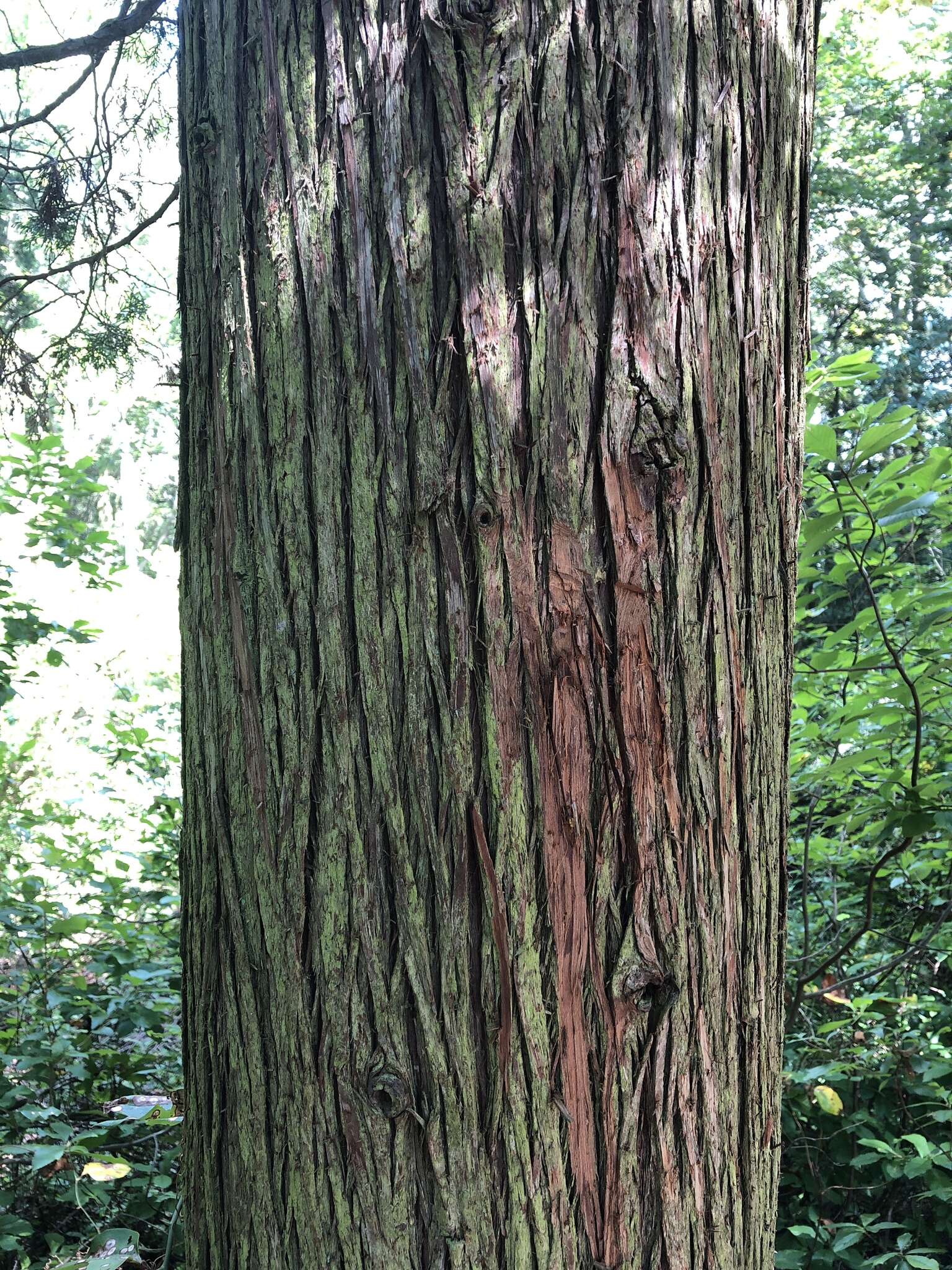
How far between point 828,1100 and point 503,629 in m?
2.58

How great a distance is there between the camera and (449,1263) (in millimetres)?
922

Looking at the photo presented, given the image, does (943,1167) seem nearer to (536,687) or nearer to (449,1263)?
(449,1263)

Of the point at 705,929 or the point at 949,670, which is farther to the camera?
the point at 949,670

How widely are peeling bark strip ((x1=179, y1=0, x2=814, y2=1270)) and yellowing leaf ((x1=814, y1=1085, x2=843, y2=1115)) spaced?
207 cm

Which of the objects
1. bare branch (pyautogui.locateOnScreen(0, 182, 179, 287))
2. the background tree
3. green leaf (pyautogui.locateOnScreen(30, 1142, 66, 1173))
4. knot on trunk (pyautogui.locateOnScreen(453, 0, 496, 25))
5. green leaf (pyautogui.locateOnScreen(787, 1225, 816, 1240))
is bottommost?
green leaf (pyautogui.locateOnScreen(787, 1225, 816, 1240))

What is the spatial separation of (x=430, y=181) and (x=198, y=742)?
682 mm

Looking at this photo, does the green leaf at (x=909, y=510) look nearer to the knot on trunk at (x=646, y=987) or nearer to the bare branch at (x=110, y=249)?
the knot on trunk at (x=646, y=987)

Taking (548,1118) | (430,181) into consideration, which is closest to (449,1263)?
(548,1118)

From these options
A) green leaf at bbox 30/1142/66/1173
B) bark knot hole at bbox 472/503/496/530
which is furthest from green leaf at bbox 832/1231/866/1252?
bark knot hole at bbox 472/503/496/530

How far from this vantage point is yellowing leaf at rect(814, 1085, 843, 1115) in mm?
2773

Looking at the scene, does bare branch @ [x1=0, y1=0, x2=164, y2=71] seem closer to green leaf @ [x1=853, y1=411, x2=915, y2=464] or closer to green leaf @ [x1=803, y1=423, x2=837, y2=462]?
green leaf @ [x1=803, y1=423, x2=837, y2=462]

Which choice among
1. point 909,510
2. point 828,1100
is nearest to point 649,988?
point 909,510

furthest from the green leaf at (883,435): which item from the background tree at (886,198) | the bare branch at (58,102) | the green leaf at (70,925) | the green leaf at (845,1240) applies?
the background tree at (886,198)

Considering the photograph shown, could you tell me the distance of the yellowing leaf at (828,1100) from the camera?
2773mm
